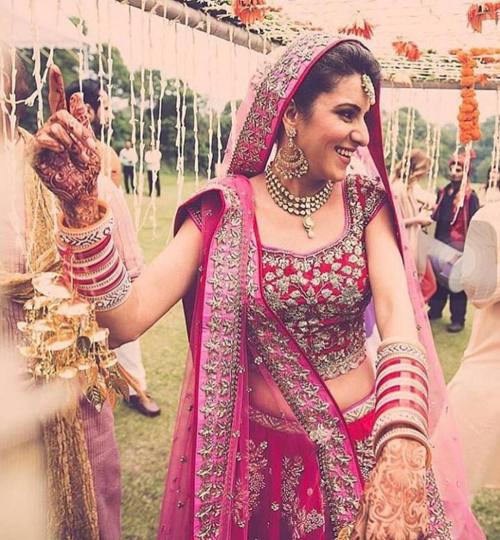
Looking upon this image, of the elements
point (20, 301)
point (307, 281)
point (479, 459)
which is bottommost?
point (479, 459)

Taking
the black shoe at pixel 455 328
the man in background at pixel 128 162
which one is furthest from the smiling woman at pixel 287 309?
the black shoe at pixel 455 328

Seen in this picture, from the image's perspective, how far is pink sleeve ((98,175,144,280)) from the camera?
209 centimetres

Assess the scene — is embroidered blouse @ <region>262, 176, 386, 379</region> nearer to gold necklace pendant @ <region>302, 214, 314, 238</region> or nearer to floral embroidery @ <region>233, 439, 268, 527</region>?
gold necklace pendant @ <region>302, 214, 314, 238</region>

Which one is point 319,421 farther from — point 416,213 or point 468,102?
point 416,213

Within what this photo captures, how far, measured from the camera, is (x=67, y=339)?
1.20 m

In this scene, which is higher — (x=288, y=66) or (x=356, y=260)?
(x=288, y=66)

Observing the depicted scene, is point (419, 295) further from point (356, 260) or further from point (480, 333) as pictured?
point (480, 333)

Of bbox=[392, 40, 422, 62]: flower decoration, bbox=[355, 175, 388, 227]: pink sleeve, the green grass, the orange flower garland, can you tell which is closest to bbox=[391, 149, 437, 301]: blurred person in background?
the green grass

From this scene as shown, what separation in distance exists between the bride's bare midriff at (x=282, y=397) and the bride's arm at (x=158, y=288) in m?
0.31

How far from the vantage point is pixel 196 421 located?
4.56ft

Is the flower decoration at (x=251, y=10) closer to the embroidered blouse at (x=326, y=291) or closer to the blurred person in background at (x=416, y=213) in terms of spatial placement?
the embroidered blouse at (x=326, y=291)

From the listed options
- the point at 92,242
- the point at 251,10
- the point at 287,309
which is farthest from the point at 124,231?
the point at 92,242

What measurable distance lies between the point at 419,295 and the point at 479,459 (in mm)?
1073

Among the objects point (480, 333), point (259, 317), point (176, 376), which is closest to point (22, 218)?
point (259, 317)
